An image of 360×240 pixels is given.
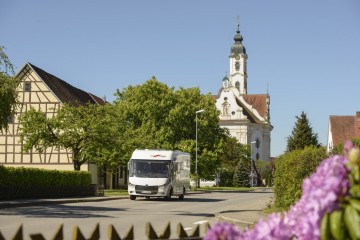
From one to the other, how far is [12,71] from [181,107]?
42130mm

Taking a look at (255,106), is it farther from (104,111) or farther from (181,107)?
(104,111)

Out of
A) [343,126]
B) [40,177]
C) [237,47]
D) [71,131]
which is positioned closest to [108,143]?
[71,131]

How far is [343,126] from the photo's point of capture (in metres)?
81.5

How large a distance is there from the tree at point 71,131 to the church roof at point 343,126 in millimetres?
40573

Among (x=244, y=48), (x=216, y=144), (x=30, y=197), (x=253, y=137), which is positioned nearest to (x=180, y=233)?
(x=30, y=197)

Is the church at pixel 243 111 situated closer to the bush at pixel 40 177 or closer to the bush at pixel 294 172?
the bush at pixel 40 177

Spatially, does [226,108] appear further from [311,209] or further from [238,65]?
[311,209]

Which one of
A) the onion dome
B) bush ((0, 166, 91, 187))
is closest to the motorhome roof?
bush ((0, 166, 91, 187))

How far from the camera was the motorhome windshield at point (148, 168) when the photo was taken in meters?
36.5

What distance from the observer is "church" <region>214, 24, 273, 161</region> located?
119688 millimetres

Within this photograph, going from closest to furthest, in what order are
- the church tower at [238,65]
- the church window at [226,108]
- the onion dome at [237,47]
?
1. the church window at [226,108]
2. the church tower at [238,65]
3. the onion dome at [237,47]

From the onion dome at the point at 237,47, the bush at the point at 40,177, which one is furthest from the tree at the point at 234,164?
the bush at the point at 40,177

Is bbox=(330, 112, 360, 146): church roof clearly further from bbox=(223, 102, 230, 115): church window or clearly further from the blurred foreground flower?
the blurred foreground flower

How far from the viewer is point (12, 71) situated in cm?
2544
